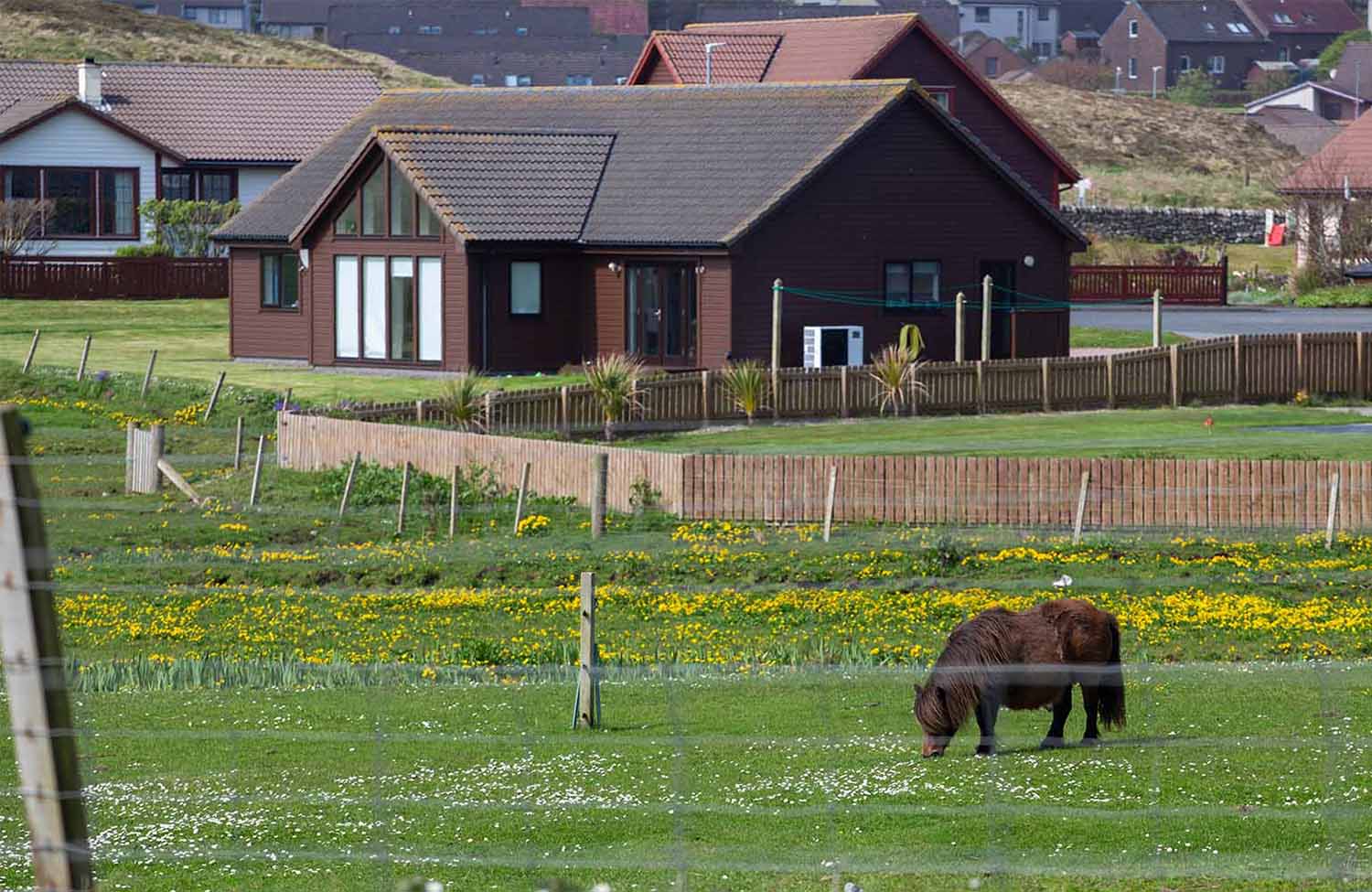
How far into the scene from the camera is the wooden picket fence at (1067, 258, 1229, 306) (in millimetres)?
76000

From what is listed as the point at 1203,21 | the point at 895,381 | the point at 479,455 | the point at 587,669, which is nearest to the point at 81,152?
the point at 895,381

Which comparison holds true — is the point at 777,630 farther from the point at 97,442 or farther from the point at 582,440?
the point at 97,442

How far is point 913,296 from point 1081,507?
20.8 meters

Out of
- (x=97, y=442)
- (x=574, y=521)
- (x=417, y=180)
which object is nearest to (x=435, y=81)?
(x=417, y=180)

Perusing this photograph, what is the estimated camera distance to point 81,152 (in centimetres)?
7362

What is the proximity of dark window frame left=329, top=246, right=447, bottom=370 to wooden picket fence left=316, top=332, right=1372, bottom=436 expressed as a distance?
6.39 metres

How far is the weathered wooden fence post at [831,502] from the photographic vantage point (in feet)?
94.4

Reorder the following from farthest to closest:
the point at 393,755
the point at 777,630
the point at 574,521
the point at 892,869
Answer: the point at 574,521, the point at 777,630, the point at 393,755, the point at 892,869

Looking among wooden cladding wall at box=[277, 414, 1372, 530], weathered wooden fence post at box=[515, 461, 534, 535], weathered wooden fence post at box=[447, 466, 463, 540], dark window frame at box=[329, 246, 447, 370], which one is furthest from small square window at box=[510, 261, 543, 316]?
weathered wooden fence post at box=[515, 461, 534, 535]

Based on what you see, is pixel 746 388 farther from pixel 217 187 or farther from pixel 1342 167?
pixel 1342 167

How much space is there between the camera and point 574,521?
30656mm

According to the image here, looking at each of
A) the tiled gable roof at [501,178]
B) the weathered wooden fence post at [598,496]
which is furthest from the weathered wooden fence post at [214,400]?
the weathered wooden fence post at [598,496]

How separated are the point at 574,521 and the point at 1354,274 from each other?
25.7m

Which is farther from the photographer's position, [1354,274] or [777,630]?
[1354,274]
